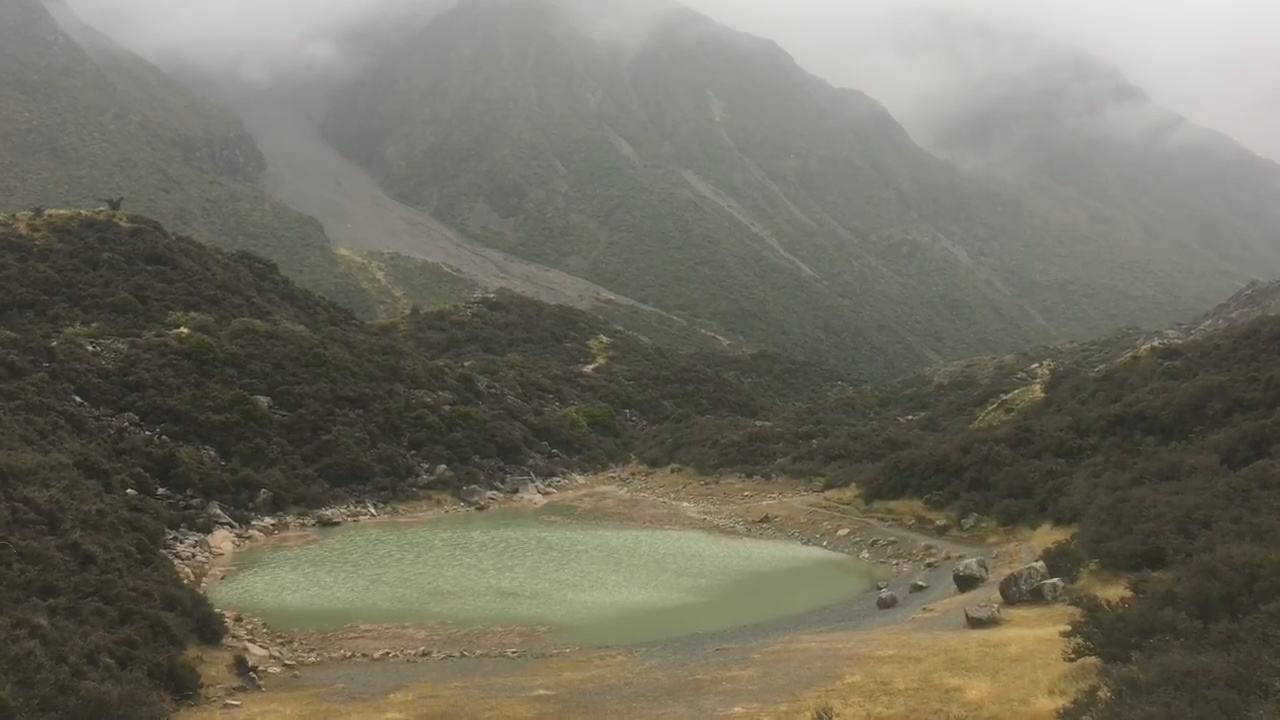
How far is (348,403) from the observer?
143 feet

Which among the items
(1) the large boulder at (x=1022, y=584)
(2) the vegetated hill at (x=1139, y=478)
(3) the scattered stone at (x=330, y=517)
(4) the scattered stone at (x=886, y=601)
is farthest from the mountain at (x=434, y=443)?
(4) the scattered stone at (x=886, y=601)

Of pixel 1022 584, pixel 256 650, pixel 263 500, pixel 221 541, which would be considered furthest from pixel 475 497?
pixel 1022 584

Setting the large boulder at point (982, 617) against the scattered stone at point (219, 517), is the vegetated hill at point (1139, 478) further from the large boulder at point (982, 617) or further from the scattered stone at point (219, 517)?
the scattered stone at point (219, 517)

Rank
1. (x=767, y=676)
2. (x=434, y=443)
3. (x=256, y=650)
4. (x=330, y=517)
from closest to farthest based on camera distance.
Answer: (x=767, y=676) → (x=256, y=650) → (x=330, y=517) → (x=434, y=443)

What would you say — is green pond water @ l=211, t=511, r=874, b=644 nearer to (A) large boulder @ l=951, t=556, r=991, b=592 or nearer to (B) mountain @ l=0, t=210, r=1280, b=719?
(A) large boulder @ l=951, t=556, r=991, b=592

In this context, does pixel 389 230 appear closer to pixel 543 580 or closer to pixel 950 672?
pixel 543 580

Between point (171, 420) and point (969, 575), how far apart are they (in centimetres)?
3101

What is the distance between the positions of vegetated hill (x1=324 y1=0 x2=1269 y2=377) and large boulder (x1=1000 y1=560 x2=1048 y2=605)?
93.0m

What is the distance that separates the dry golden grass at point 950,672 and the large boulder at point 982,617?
282 millimetres

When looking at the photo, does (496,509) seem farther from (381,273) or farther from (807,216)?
(807,216)

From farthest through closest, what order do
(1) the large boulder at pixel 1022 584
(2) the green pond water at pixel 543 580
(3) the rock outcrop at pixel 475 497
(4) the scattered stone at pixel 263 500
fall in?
(3) the rock outcrop at pixel 475 497, (4) the scattered stone at pixel 263 500, (2) the green pond water at pixel 543 580, (1) the large boulder at pixel 1022 584

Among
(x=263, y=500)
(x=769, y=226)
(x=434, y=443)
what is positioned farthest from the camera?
(x=769, y=226)

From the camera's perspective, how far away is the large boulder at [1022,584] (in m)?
18.7

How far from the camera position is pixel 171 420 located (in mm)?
36406
